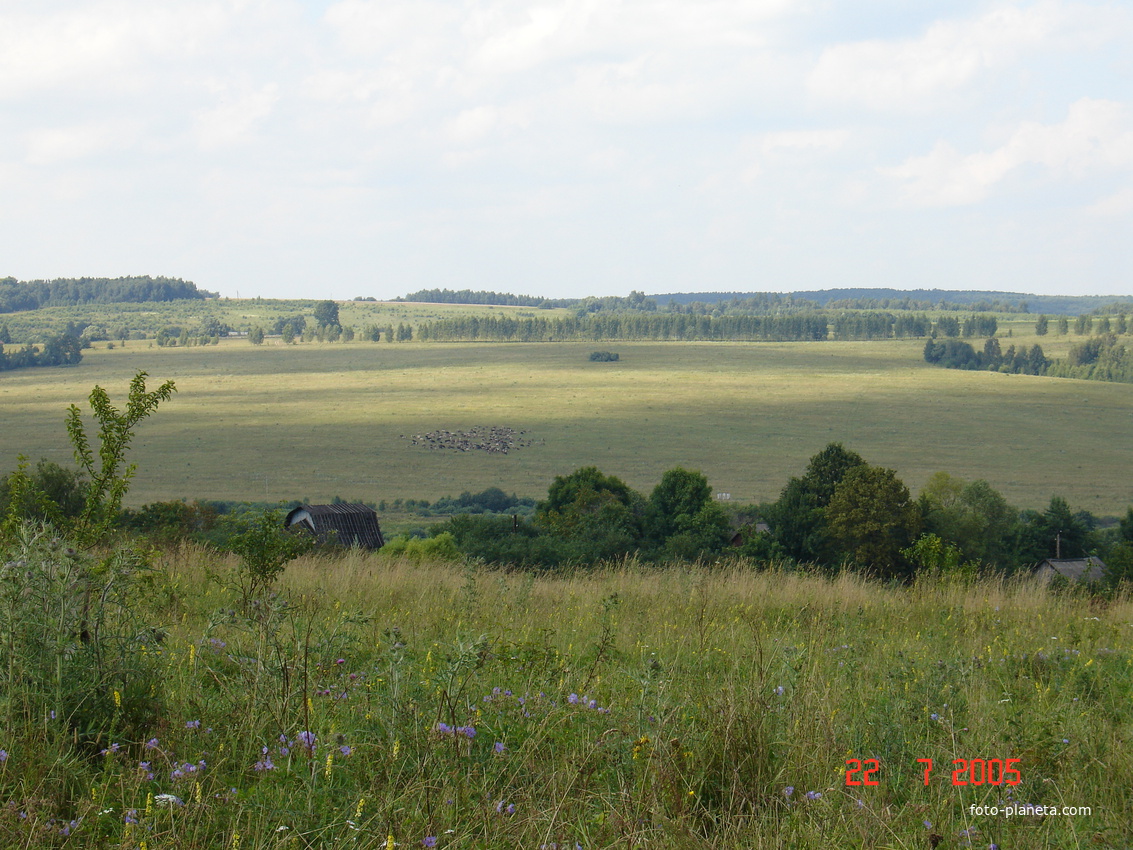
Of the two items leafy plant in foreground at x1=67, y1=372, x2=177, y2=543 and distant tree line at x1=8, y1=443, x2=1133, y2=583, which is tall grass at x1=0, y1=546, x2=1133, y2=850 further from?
distant tree line at x1=8, y1=443, x2=1133, y2=583

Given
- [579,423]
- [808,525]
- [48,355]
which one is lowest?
[579,423]

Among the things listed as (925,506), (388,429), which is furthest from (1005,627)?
(388,429)

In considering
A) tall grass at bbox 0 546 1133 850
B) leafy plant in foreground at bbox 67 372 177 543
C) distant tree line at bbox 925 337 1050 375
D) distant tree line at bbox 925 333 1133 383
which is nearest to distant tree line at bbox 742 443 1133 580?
A: tall grass at bbox 0 546 1133 850

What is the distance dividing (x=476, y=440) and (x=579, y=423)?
17.1 m

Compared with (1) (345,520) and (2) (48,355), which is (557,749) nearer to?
(1) (345,520)

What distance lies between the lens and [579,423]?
366ft

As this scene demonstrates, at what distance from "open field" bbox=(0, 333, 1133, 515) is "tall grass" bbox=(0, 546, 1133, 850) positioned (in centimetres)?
6148

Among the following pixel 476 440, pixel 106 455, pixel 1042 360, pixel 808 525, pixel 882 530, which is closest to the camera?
pixel 106 455

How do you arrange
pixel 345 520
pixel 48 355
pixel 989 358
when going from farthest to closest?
pixel 989 358
pixel 48 355
pixel 345 520

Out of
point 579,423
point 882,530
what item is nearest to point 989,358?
point 579,423

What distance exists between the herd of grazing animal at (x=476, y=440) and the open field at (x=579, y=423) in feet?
8.17

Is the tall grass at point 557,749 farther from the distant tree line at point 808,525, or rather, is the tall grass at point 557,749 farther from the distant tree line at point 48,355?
the distant tree line at point 48,355

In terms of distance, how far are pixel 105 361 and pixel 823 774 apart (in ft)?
679
